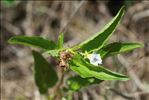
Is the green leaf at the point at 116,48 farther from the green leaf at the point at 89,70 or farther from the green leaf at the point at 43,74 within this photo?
the green leaf at the point at 43,74

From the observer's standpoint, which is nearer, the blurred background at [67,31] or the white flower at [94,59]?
the white flower at [94,59]

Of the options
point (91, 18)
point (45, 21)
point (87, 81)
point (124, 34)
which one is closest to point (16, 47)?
point (45, 21)

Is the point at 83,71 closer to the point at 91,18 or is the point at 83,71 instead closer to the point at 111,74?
the point at 111,74

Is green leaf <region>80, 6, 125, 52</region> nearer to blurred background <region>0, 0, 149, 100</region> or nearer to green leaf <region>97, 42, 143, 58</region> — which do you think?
green leaf <region>97, 42, 143, 58</region>

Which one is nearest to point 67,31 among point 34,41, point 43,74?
point 43,74

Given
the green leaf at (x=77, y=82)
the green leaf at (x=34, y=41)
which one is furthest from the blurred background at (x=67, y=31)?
the green leaf at (x=34, y=41)

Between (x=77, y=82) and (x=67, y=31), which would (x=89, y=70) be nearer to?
(x=77, y=82)
